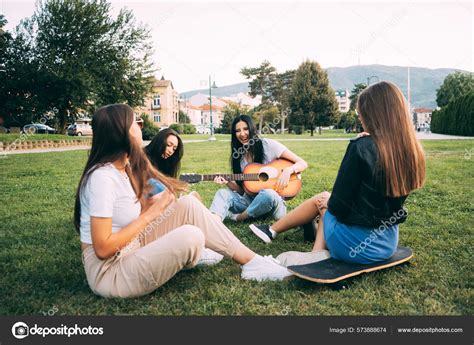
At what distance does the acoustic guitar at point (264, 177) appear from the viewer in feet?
12.6

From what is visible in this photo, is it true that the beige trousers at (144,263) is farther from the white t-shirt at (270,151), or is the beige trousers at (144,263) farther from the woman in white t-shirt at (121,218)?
the white t-shirt at (270,151)

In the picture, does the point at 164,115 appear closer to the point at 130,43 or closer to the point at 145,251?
the point at 130,43

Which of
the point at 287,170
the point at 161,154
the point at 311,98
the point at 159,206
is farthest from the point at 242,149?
the point at 311,98

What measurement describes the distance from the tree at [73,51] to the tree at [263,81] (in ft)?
48.9

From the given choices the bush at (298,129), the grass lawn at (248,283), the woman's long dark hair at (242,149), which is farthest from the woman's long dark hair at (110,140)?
the bush at (298,129)

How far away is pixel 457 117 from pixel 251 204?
16.8 m

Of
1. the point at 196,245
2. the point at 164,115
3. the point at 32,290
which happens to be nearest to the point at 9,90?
the point at 32,290

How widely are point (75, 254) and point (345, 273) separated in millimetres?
2077

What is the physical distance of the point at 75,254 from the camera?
292cm

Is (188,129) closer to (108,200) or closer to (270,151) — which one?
(270,151)

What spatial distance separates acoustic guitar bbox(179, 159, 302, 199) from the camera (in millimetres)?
3842

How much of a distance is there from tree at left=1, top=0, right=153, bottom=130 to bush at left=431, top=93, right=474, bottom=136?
13386 millimetres

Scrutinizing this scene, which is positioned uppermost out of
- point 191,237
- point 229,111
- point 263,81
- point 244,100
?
point 263,81

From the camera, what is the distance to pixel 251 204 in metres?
3.67
